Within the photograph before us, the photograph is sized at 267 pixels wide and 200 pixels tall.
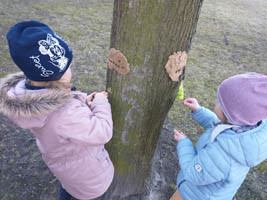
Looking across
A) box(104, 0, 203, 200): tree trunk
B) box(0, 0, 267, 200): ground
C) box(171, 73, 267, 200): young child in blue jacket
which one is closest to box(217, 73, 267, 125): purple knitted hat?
box(171, 73, 267, 200): young child in blue jacket

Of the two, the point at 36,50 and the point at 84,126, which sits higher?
the point at 36,50

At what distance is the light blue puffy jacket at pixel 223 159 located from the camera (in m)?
1.32

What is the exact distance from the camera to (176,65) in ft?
4.83

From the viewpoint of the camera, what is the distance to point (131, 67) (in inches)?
57.2

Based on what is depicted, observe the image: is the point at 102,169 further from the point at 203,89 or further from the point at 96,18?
the point at 96,18

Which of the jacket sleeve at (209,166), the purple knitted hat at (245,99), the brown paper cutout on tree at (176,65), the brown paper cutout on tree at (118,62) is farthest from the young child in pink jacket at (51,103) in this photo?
the purple knitted hat at (245,99)

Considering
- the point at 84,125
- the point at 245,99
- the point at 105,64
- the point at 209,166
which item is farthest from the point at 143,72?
the point at 105,64

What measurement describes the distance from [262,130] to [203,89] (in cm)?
291

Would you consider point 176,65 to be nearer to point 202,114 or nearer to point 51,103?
point 202,114

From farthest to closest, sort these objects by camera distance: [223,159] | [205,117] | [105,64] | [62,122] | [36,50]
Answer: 1. [105,64]
2. [205,117]
3. [223,159]
4. [62,122]
5. [36,50]

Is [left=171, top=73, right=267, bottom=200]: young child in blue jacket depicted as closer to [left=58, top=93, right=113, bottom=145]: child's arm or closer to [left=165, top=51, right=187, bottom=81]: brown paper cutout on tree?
[left=165, top=51, right=187, bottom=81]: brown paper cutout on tree

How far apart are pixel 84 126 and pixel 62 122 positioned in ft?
0.42

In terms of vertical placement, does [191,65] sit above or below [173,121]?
above

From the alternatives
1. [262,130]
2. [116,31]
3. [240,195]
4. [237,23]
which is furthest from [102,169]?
[237,23]
